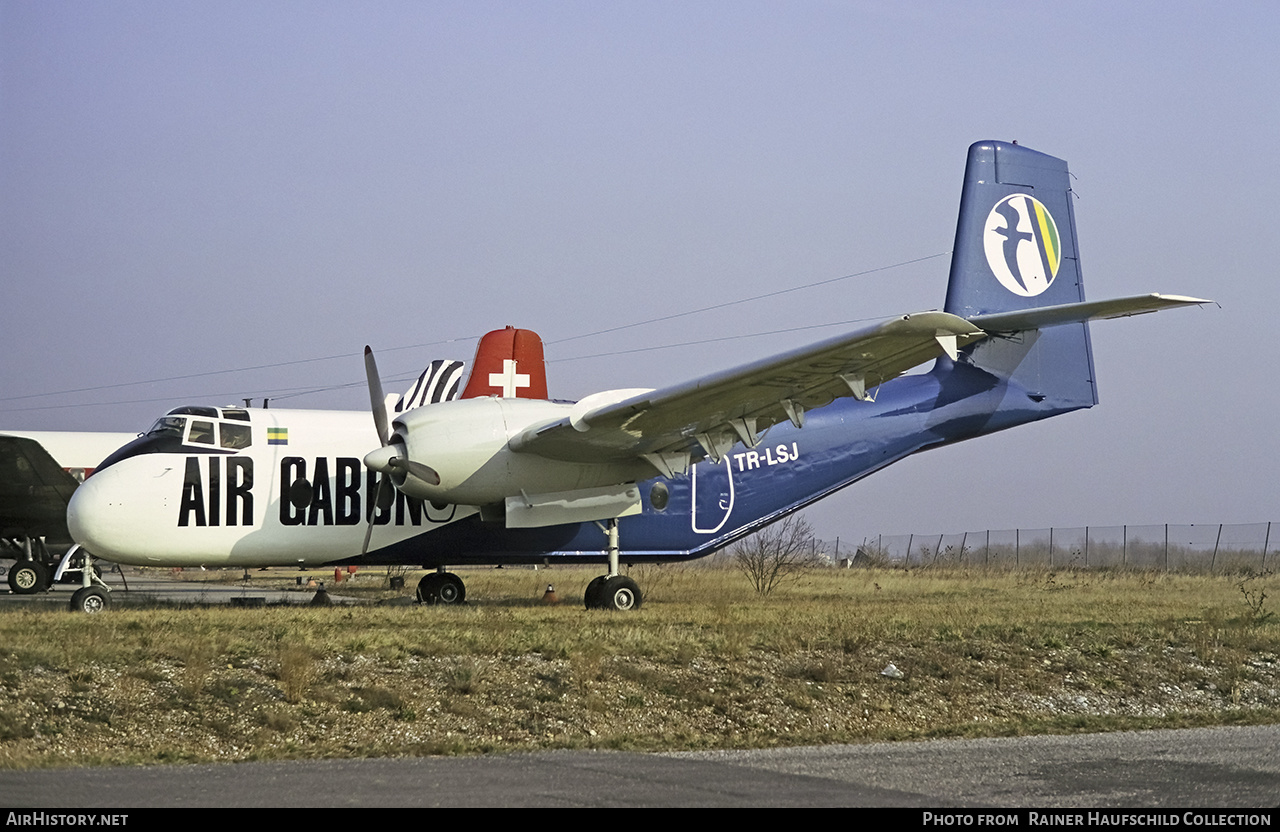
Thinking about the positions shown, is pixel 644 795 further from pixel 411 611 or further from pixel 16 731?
pixel 411 611

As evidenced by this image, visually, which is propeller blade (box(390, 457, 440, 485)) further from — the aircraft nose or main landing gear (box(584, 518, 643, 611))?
the aircraft nose

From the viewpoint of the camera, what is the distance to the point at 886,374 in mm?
16500

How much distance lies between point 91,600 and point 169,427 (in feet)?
8.33

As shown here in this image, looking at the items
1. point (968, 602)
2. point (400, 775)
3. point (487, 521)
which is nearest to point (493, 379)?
point (487, 521)

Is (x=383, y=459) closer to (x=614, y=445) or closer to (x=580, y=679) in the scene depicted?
(x=614, y=445)

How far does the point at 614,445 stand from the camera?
57.7ft

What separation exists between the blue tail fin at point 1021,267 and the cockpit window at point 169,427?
12.3 m

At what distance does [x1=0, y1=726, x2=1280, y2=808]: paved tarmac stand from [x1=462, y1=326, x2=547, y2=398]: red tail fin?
1119cm

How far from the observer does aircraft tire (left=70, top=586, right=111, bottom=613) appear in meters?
16.7

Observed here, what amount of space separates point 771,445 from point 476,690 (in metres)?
10.1

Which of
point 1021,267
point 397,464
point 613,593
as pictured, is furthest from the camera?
point 1021,267

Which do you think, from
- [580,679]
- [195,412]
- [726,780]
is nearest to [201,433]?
[195,412]

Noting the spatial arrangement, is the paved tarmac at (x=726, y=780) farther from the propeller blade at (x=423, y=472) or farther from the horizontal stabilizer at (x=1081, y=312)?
the propeller blade at (x=423, y=472)

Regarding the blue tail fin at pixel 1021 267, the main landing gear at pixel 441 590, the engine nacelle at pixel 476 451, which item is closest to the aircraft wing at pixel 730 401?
the engine nacelle at pixel 476 451
